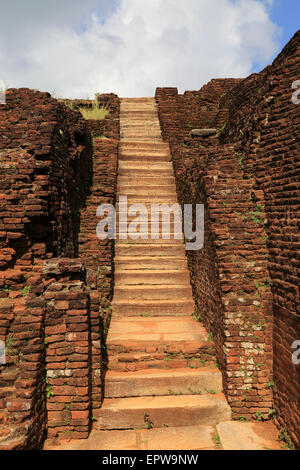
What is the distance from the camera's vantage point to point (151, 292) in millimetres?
Result: 6027

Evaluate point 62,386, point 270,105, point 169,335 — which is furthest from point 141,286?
point 270,105

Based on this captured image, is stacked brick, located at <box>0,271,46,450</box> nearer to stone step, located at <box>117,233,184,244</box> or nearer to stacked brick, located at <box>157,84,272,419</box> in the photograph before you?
stacked brick, located at <box>157,84,272,419</box>

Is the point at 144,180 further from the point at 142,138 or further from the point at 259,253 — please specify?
the point at 259,253

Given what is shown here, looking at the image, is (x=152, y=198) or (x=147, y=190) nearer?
(x=152, y=198)

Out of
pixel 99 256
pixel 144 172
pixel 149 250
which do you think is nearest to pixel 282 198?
pixel 149 250

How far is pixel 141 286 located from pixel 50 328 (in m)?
2.62

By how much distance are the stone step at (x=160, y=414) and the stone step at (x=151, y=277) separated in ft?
8.24

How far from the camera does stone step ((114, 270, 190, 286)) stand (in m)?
6.28

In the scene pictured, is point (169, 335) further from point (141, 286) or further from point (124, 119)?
point (124, 119)

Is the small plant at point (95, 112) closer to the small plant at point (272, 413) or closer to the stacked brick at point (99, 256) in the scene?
the stacked brick at point (99, 256)

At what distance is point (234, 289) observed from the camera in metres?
4.34

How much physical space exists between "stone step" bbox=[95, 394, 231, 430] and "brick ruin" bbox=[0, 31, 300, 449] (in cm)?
19

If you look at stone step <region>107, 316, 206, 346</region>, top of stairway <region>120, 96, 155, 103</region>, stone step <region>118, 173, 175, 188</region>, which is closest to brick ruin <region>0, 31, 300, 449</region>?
stone step <region>107, 316, 206, 346</region>

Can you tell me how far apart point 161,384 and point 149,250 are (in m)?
3.07
